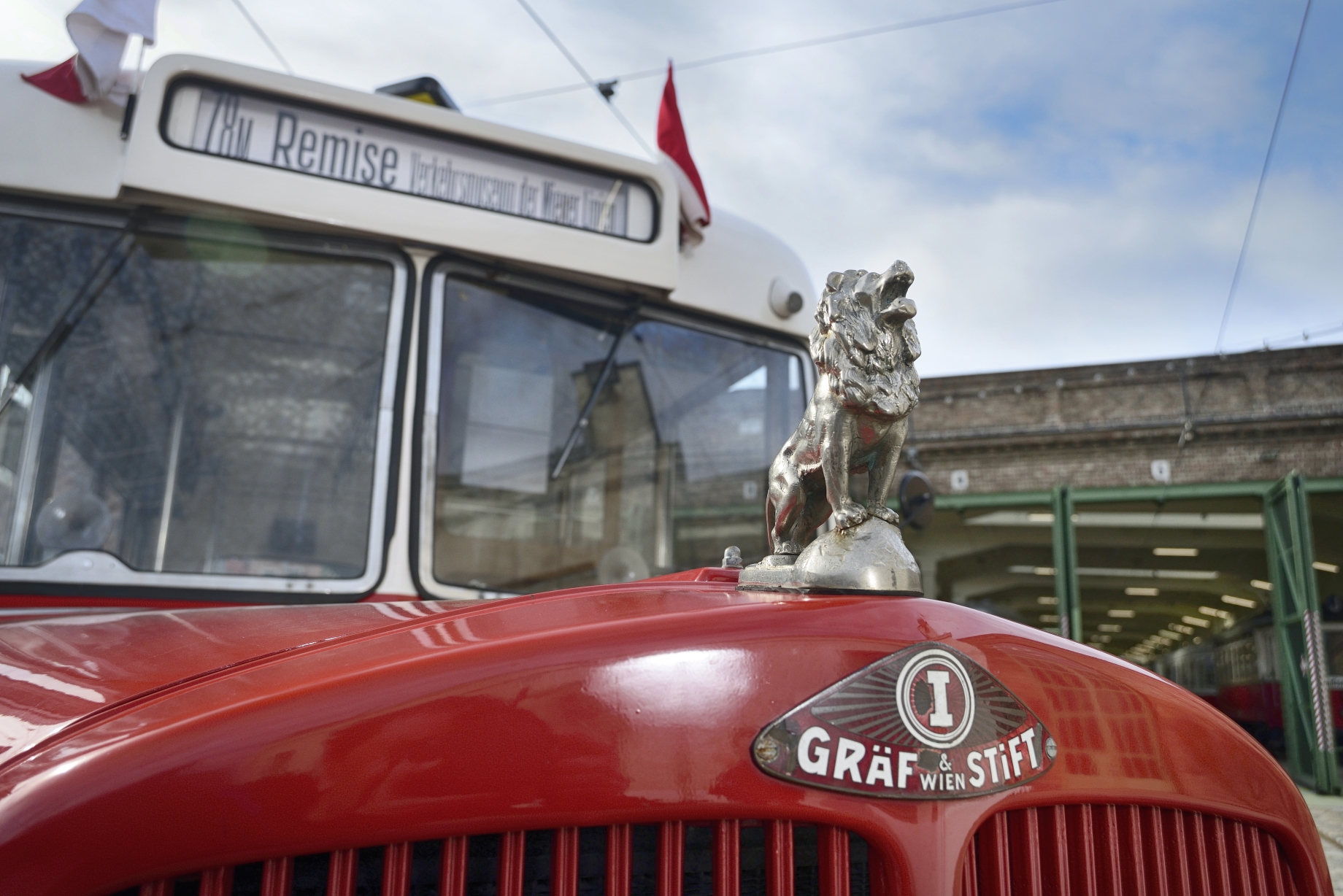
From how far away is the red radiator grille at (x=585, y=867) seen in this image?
2.45 feet

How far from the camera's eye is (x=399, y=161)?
7.41 ft

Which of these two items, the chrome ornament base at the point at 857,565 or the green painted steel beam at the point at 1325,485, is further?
the green painted steel beam at the point at 1325,485

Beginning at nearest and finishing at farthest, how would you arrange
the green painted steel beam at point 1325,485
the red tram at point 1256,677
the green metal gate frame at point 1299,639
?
the green metal gate frame at point 1299,639 < the green painted steel beam at point 1325,485 < the red tram at point 1256,677

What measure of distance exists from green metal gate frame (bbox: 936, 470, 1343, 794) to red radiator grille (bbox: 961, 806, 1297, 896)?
10.4m

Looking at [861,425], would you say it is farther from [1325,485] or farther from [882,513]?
[1325,485]

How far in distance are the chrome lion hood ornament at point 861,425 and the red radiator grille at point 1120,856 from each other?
263 mm

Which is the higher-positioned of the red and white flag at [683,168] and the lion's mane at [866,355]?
the red and white flag at [683,168]

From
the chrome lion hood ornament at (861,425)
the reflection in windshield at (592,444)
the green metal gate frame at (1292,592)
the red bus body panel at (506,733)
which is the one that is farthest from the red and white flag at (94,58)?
the green metal gate frame at (1292,592)

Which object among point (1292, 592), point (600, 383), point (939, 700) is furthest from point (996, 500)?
point (939, 700)

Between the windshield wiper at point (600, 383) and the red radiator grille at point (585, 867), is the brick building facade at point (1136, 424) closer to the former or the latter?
the windshield wiper at point (600, 383)

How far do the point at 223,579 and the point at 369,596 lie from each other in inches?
11.4

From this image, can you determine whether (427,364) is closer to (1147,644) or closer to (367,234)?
(367,234)

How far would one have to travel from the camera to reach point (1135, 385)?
1486 centimetres

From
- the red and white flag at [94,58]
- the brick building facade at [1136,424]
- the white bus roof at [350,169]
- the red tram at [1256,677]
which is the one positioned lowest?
the red tram at [1256,677]
